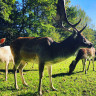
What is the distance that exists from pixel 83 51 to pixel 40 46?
5.59 m

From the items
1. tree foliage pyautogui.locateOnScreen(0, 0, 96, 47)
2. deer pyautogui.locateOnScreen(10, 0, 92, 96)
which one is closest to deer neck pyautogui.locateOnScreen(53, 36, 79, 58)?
deer pyautogui.locateOnScreen(10, 0, 92, 96)

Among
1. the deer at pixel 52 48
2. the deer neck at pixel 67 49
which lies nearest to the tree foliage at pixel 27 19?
the deer at pixel 52 48

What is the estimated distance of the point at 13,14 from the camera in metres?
15.1

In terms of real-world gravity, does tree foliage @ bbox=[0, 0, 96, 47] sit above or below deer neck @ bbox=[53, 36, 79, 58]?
above

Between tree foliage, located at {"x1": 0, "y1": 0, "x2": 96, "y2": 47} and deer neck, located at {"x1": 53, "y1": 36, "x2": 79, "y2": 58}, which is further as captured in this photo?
tree foliage, located at {"x1": 0, "y1": 0, "x2": 96, "y2": 47}

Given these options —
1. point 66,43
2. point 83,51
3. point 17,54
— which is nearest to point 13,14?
point 83,51

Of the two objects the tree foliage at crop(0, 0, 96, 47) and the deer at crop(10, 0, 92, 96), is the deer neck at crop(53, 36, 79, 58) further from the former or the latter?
the tree foliage at crop(0, 0, 96, 47)

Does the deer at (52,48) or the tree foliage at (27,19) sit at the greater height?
the tree foliage at (27,19)

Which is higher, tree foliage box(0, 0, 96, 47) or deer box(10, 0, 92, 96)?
tree foliage box(0, 0, 96, 47)

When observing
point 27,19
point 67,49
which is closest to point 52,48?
point 67,49

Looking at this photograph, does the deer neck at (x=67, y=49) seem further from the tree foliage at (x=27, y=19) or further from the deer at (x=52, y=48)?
the tree foliage at (x=27, y=19)

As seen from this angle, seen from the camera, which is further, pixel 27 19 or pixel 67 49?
pixel 27 19

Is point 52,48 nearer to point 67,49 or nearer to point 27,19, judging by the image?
point 67,49

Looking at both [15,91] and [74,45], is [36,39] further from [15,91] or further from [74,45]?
[15,91]
